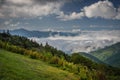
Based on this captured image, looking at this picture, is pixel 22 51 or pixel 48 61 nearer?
pixel 48 61

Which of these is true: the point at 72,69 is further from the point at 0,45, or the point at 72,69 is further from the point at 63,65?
the point at 0,45

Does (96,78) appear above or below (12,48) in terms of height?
below

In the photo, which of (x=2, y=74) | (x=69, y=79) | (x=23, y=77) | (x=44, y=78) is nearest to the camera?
(x=2, y=74)

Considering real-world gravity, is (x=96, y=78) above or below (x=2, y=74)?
below

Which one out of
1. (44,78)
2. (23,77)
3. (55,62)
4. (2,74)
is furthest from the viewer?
(55,62)

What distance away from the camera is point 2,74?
3281 centimetres

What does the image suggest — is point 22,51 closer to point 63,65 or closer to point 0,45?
point 0,45

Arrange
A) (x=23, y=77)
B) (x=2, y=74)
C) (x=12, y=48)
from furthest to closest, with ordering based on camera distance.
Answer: (x=12, y=48)
(x=23, y=77)
(x=2, y=74)

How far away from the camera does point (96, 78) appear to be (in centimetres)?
5447

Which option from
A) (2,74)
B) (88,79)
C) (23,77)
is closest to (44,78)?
(23,77)

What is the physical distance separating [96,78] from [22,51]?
28293mm

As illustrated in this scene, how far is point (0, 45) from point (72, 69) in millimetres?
25229

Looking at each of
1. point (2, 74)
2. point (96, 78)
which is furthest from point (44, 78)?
point (96, 78)

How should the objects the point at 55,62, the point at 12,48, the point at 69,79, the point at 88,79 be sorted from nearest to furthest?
1. the point at 69,79
2. the point at 88,79
3. the point at 55,62
4. the point at 12,48
